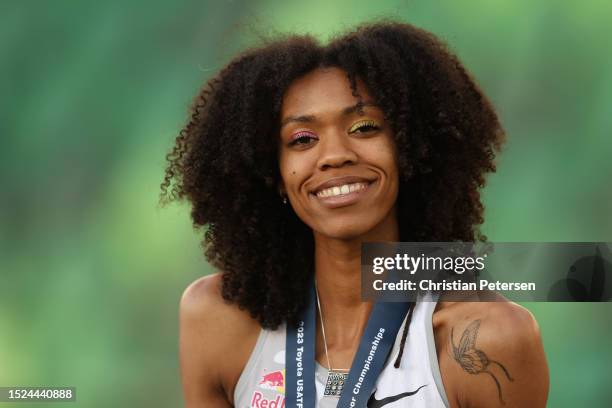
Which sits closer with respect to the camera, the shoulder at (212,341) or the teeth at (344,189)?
the teeth at (344,189)

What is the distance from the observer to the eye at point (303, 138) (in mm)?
2744

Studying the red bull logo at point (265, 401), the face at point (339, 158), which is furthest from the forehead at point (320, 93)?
the red bull logo at point (265, 401)

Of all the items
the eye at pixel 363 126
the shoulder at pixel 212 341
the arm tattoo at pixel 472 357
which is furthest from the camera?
the shoulder at pixel 212 341

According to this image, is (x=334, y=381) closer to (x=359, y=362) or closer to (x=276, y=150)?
(x=359, y=362)

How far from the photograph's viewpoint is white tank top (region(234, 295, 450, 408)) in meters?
2.61

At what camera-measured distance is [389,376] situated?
268 centimetres

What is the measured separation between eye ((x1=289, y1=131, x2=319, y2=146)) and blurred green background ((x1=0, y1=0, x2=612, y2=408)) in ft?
Answer: 3.91

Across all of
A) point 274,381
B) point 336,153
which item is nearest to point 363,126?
point 336,153

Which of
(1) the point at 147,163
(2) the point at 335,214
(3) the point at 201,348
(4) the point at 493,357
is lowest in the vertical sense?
(4) the point at 493,357

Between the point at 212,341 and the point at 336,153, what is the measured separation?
81 cm

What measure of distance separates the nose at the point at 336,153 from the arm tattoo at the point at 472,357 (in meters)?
0.58

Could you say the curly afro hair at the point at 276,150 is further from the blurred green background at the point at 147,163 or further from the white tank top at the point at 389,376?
the blurred green background at the point at 147,163

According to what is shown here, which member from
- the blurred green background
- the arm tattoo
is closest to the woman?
the arm tattoo

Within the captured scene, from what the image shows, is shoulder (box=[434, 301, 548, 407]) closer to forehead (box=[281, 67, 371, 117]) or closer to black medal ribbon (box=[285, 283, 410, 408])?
black medal ribbon (box=[285, 283, 410, 408])
